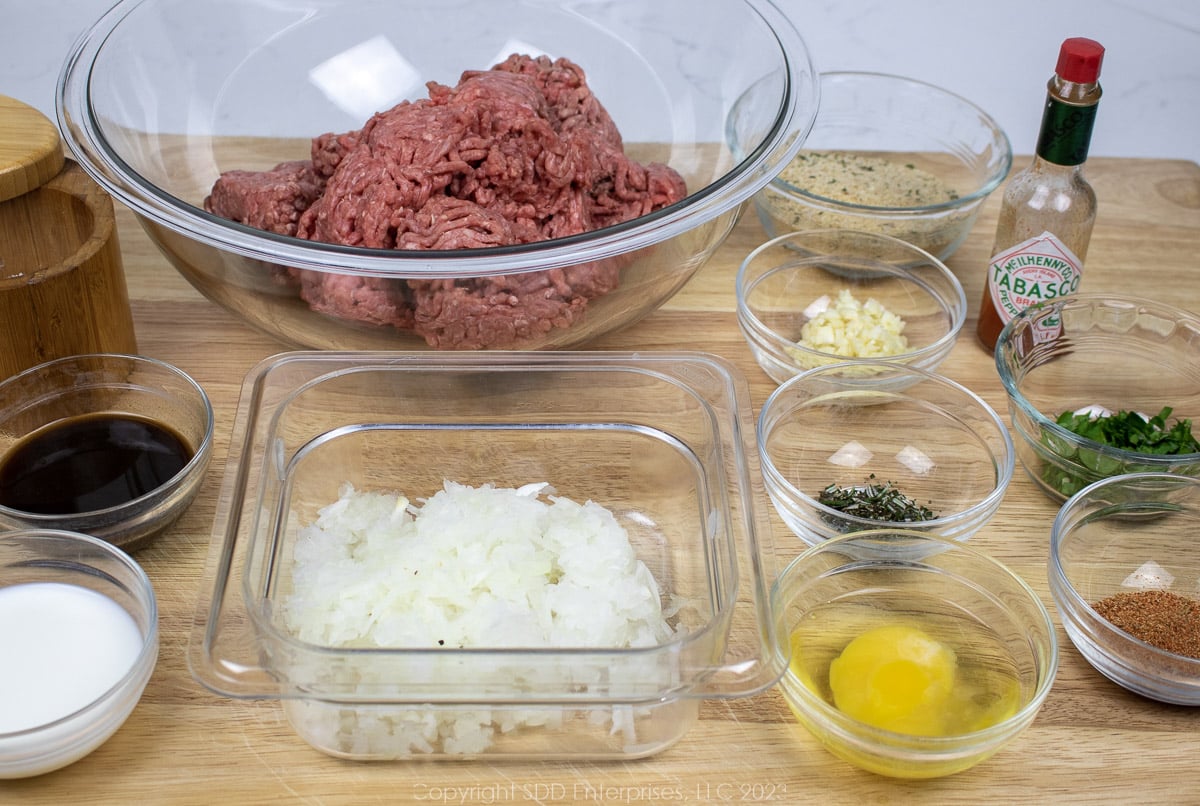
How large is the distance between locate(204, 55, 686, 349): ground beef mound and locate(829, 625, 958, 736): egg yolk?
0.67m

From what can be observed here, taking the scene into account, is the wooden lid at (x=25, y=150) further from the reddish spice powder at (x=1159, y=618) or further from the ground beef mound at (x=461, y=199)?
the reddish spice powder at (x=1159, y=618)

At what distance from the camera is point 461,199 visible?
1760 mm

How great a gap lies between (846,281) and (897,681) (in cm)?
96

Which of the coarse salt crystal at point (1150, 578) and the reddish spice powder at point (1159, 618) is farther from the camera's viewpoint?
the coarse salt crystal at point (1150, 578)

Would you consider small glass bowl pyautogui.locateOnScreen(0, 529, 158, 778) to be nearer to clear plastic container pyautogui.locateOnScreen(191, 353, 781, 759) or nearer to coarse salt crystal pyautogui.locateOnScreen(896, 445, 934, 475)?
clear plastic container pyautogui.locateOnScreen(191, 353, 781, 759)

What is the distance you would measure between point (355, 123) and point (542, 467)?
35.6 inches

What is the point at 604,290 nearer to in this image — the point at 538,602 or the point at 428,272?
the point at 428,272

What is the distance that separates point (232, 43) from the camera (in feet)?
7.11

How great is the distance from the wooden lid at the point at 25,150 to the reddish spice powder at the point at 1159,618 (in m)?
1.64

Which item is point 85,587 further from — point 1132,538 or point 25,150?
point 1132,538

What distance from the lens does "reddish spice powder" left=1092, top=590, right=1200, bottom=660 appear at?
1505mm

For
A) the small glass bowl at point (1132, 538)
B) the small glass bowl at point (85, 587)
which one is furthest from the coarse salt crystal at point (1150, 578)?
the small glass bowl at point (85, 587)

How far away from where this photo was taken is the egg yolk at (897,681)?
1.40 m

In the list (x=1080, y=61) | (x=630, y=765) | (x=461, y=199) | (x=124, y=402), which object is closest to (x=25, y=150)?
(x=124, y=402)
